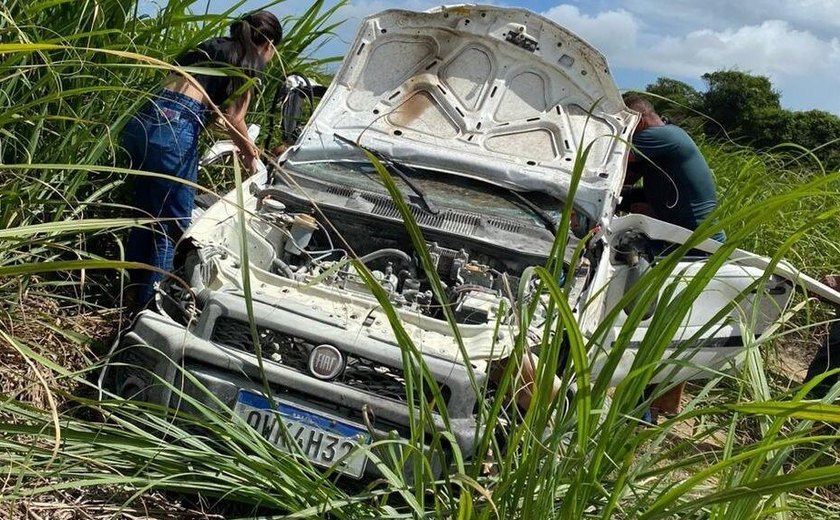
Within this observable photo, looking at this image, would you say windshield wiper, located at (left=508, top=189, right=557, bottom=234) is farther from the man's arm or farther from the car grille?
the car grille

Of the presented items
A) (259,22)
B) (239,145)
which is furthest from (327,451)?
(259,22)

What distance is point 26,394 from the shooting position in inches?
136

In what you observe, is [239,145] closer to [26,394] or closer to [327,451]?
[26,394]

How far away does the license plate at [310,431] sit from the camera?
2.99 m

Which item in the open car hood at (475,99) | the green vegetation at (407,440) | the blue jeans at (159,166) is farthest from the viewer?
the open car hood at (475,99)

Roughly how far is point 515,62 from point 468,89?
12.4 inches

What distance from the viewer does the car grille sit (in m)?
3.17

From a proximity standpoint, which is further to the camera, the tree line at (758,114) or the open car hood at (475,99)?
the tree line at (758,114)

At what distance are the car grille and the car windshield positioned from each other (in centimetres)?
129

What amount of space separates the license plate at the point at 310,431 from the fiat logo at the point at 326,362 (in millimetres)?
150

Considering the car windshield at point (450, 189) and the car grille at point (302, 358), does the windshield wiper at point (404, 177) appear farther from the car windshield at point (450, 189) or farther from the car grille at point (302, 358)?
the car grille at point (302, 358)

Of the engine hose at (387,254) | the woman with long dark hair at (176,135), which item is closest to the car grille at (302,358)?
the engine hose at (387,254)

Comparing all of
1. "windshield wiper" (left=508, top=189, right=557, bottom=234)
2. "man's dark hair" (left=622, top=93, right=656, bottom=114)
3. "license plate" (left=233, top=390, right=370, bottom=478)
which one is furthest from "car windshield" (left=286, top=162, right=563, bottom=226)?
"license plate" (left=233, top=390, right=370, bottom=478)

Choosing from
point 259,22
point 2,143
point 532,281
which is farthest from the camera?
point 259,22
